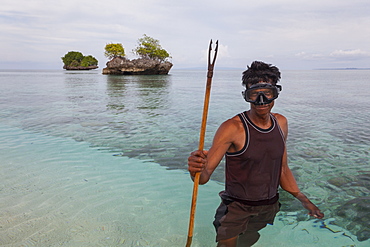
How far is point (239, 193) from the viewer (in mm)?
3018

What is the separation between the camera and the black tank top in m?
2.83

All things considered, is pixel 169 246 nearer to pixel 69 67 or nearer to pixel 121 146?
pixel 121 146

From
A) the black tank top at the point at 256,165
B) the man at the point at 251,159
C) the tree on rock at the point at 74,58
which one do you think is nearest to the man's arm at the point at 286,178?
the man at the point at 251,159

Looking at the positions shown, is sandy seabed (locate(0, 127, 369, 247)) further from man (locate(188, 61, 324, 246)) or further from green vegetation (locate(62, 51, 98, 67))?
green vegetation (locate(62, 51, 98, 67))

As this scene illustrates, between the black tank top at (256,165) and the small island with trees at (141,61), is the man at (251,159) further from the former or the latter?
the small island with trees at (141,61)

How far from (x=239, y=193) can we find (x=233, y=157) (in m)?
0.41

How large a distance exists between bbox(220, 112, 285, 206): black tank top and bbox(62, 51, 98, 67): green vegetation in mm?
130888

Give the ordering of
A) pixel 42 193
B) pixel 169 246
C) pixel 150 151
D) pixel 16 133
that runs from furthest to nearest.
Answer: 1. pixel 16 133
2. pixel 150 151
3. pixel 42 193
4. pixel 169 246

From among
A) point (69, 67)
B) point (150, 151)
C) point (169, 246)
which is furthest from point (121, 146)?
point (69, 67)

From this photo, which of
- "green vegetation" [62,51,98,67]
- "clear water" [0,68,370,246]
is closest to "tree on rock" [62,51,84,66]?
"green vegetation" [62,51,98,67]

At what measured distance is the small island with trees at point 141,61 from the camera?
216ft

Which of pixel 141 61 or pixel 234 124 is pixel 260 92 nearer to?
pixel 234 124

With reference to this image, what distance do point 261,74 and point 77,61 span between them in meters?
135

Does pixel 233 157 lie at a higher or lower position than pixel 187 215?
higher
